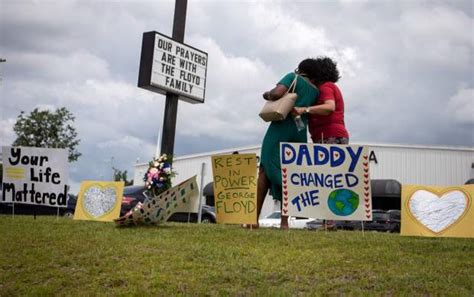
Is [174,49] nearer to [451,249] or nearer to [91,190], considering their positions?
[91,190]

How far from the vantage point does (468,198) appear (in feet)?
22.9

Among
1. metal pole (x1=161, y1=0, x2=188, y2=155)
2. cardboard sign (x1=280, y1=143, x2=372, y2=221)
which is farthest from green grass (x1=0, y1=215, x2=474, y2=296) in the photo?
metal pole (x1=161, y1=0, x2=188, y2=155)

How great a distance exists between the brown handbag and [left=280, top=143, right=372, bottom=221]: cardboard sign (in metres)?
0.39

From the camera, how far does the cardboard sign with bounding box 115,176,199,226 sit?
309 inches

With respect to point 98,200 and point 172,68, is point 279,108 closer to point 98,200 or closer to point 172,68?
point 98,200

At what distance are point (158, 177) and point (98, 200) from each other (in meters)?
1.34

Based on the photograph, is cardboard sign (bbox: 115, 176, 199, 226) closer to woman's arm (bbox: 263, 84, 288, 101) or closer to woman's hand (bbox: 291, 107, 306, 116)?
woman's arm (bbox: 263, 84, 288, 101)

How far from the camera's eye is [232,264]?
5.31 meters

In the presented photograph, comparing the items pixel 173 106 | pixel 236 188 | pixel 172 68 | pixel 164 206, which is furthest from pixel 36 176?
pixel 236 188

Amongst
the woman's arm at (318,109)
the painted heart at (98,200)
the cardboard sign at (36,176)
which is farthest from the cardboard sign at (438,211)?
the cardboard sign at (36,176)

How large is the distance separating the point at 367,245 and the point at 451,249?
2.78 ft

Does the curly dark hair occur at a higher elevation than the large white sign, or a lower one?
lower

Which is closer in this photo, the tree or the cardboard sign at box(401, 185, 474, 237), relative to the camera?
the cardboard sign at box(401, 185, 474, 237)

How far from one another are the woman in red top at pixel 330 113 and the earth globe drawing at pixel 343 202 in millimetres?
800
